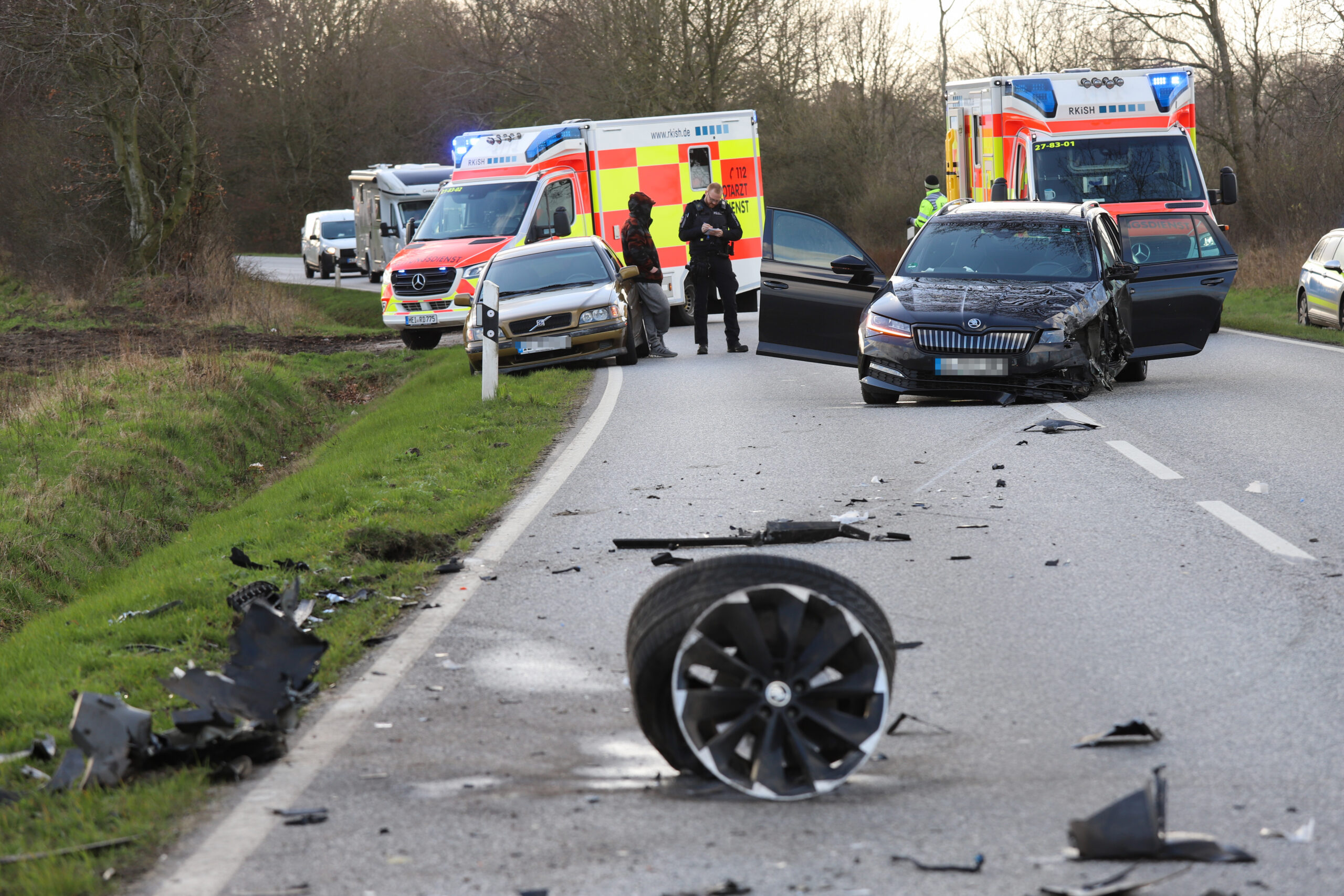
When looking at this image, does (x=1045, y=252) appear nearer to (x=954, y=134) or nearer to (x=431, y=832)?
(x=954, y=134)

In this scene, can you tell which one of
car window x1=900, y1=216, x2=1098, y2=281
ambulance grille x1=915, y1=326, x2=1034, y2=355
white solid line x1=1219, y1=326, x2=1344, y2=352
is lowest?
white solid line x1=1219, y1=326, x2=1344, y2=352

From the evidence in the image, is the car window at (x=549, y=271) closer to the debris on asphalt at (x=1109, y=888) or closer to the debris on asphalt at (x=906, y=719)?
the debris on asphalt at (x=906, y=719)

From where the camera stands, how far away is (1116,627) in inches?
231

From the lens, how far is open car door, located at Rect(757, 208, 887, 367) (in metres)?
14.5

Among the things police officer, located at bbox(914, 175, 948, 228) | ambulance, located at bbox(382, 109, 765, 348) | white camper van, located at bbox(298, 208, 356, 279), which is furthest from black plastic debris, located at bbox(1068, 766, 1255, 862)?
white camper van, located at bbox(298, 208, 356, 279)

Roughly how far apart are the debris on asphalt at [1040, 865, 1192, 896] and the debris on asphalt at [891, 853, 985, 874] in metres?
0.18

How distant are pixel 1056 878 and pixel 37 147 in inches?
1480

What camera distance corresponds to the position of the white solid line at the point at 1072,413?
1193cm

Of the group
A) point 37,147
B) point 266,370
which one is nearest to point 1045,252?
point 266,370

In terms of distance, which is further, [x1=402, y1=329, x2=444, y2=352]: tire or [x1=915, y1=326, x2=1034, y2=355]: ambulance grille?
[x1=402, y1=329, x2=444, y2=352]: tire

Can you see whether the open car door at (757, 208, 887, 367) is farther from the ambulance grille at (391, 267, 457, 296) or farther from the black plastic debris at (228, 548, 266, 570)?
the ambulance grille at (391, 267, 457, 296)

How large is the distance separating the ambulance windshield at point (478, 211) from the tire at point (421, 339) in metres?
1.52

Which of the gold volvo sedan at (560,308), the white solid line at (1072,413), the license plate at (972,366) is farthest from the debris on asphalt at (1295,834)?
the gold volvo sedan at (560,308)

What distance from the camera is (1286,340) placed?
20.2 meters
